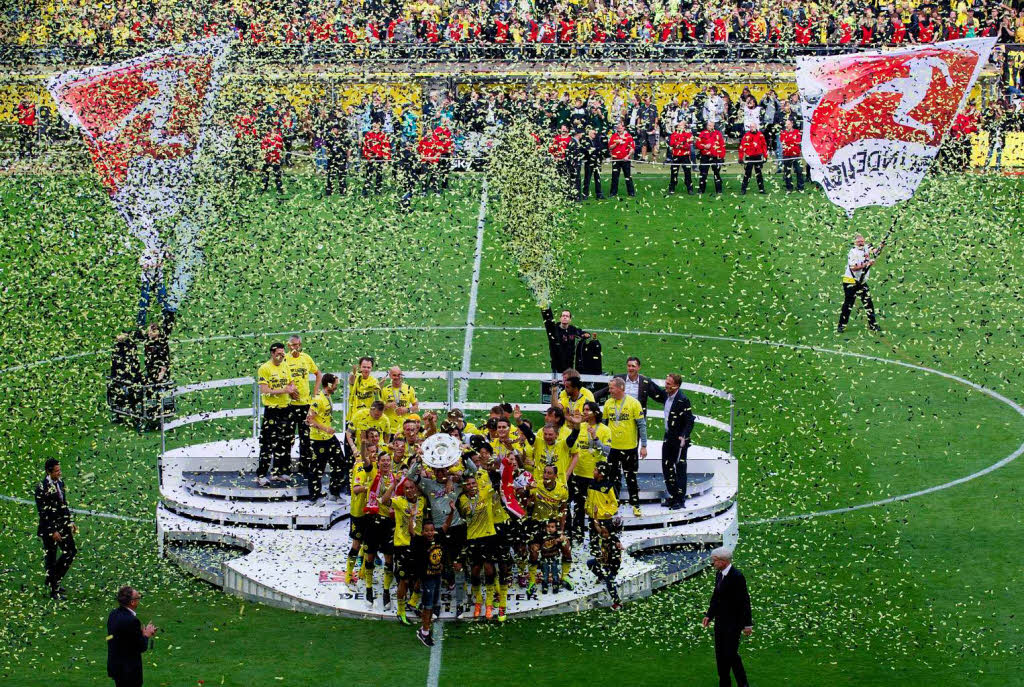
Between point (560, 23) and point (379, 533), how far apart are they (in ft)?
73.5

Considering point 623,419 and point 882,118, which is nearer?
point 623,419

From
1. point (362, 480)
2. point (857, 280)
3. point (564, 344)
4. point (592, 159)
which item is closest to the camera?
point (362, 480)

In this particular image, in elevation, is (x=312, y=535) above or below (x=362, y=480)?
below

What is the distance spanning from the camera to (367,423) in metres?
17.8

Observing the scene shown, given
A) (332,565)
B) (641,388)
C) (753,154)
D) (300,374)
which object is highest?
(753,154)

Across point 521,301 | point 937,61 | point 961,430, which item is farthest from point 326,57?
point 961,430

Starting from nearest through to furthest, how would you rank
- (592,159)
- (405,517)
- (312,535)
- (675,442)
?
(405,517)
(312,535)
(675,442)
(592,159)

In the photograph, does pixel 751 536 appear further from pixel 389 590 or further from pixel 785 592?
pixel 389 590

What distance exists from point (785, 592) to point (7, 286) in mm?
17394

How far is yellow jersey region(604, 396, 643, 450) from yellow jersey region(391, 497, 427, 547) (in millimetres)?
3186

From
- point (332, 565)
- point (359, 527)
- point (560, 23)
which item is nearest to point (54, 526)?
point (332, 565)

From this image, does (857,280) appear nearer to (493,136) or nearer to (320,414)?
(493,136)

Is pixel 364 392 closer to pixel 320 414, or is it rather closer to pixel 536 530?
pixel 320 414

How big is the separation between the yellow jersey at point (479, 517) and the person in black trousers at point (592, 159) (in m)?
17.9
